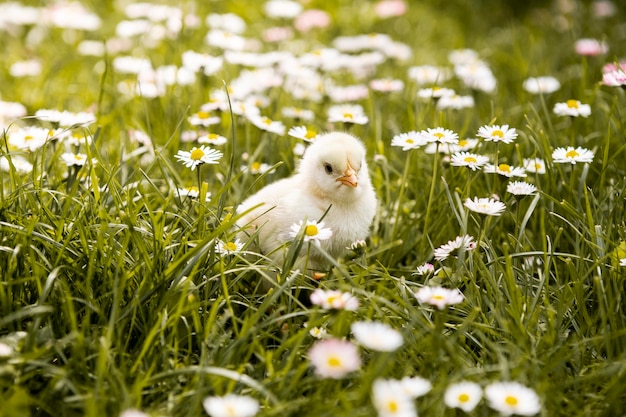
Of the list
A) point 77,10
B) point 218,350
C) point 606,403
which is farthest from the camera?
point 77,10

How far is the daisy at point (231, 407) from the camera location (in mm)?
1596

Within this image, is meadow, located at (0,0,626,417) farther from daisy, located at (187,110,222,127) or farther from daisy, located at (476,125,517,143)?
daisy, located at (187,110,222,127)

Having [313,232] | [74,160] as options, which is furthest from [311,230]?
[74,160]

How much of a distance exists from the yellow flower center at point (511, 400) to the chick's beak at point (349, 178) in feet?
3.06

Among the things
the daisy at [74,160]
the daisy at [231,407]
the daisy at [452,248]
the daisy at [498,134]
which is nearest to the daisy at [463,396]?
the daisy at [231,407]

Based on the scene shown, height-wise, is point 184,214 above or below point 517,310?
above

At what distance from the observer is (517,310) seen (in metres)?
2.06

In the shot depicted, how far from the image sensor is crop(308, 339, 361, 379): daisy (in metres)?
1.59

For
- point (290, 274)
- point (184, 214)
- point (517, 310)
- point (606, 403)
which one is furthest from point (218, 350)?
point (606, 403)

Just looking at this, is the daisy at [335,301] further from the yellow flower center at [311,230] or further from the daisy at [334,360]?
the yellow flower center at [311,230]

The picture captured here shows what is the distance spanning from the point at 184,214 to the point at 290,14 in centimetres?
284

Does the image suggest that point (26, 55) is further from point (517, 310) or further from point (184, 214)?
point (517, 310)

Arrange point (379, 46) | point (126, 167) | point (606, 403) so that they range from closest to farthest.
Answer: point (606, 403) < point (126, 167) < point (379, 46)

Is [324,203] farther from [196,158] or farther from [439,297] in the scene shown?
[439,297]
